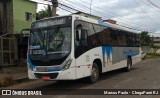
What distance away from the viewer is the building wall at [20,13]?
28469mm

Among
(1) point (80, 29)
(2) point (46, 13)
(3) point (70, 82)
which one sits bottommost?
(3) point (70, 82)

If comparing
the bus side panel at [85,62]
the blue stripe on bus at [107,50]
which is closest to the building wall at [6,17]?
the blue stripe on bus at [107,50]

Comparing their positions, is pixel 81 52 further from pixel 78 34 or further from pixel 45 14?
pixel 45 14

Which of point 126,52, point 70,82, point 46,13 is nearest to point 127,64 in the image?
point 126,52

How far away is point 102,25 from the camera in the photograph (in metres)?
16.1

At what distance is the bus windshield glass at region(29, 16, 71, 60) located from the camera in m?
12.6

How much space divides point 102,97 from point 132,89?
6.67ft

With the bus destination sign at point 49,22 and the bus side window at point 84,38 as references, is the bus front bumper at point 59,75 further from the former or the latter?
the bus destination sign at point 49,22

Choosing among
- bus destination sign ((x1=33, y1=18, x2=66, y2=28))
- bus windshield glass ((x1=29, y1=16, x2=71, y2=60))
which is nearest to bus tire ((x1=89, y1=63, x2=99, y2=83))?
bus windshield glass ((x1=29, y1=16, x2=71, y2=60))

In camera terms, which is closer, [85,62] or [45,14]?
[85,62]

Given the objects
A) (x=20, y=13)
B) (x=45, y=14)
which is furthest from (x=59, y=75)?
(x=45, y=14)

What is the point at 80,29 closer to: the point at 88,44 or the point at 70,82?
the point at 88,44

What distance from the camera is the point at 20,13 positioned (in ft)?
96.2

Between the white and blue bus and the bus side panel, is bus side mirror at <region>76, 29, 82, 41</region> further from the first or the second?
the bus side panel
